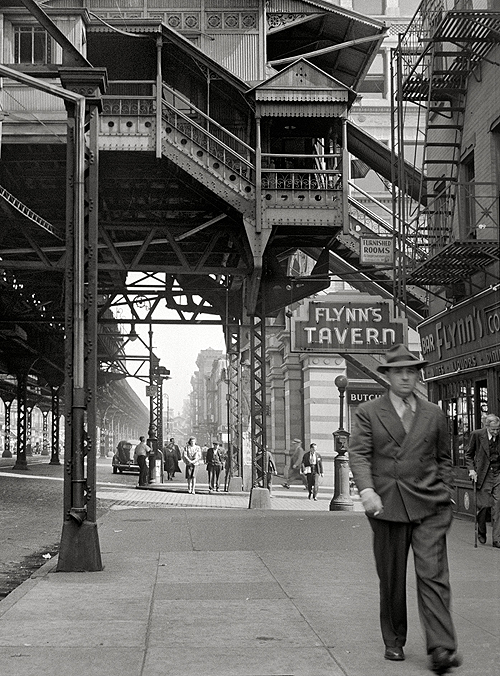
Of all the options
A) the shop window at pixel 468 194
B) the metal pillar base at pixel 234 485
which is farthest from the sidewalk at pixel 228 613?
the metal pillar base at pixel 234 485

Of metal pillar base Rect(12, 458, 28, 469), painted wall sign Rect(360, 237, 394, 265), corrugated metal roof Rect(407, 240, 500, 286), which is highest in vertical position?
painted wall sign Rect(360, 237, 394, 265)

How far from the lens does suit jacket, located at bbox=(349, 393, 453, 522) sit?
6.23 meters

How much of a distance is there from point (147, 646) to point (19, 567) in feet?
20.0

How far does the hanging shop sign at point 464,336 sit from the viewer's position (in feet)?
52.6

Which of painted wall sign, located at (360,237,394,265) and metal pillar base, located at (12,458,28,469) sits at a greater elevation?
painted wall sign, located at (360,237,394,265)

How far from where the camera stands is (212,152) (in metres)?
22.0

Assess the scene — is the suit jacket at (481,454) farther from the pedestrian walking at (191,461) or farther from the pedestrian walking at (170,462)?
the pedestrian walking at (170,462)

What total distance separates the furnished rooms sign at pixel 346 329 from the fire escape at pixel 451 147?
2.60 metres

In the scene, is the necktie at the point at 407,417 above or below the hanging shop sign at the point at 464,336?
below

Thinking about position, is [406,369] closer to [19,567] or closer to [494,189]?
[19,567]

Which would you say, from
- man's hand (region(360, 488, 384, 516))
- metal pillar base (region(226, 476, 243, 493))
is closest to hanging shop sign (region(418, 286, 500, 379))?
man's hand (region(360, 488, 384, 516))

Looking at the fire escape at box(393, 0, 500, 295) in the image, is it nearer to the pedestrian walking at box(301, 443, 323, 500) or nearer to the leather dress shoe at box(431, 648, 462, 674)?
the leather dress shoe at box(431, 648, 462, 674)

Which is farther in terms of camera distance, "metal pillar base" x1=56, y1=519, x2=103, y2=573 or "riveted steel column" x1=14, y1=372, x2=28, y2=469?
"riveted steel column" x1=14, y1=372, x2=28, y2=469

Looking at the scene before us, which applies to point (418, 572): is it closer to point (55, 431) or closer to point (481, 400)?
point (481, 400)
